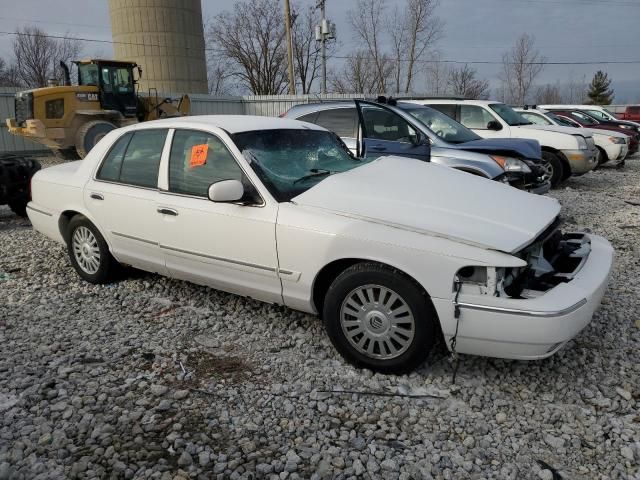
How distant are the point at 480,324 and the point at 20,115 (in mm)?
16462

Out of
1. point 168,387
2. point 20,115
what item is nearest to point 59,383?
point 168,387

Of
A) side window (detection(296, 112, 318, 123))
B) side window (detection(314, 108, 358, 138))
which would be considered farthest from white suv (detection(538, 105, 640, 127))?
side window (detection(296, 112, 318, 123))

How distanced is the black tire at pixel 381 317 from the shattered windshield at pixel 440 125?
4.79 m

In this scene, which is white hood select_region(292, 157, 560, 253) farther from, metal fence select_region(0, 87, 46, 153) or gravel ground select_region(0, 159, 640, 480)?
metal fence select_region(0, 87, 46, 153)

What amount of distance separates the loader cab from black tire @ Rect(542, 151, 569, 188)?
1252 centimetres

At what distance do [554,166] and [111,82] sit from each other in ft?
43.3

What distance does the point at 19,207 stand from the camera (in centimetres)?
818

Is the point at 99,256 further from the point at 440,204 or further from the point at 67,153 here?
the point at 67,153

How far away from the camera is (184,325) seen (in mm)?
4039

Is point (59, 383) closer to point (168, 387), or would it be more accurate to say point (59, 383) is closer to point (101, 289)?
point (168, 387)

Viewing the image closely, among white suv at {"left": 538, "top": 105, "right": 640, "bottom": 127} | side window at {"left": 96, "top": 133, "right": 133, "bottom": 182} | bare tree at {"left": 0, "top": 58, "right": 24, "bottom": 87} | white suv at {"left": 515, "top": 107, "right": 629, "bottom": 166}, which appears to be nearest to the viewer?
side window at {"left": 96, "top": 133, "right": 133, "bottom": 182}

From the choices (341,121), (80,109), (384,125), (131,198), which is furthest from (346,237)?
(80,109)

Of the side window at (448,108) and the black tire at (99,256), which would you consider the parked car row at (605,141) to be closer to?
the side window at (448,108)

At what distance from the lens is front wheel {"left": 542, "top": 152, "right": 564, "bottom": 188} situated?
10.3 meters
